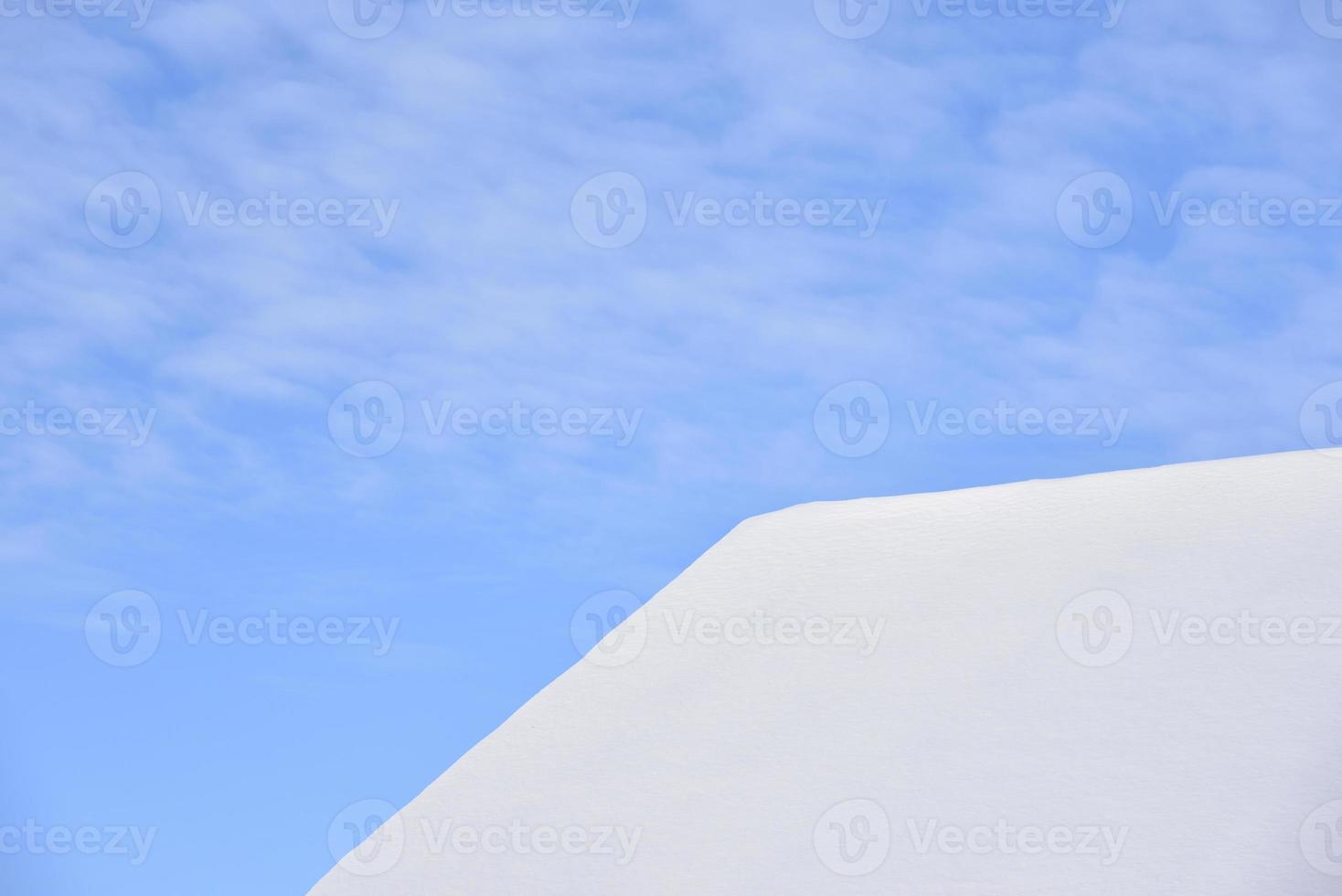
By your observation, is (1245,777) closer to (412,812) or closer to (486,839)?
(486,839)

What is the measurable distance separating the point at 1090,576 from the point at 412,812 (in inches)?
265

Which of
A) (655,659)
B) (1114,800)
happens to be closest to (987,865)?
(1114,800)

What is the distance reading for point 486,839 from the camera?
10.4 m
